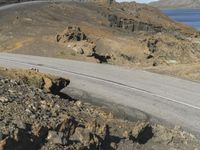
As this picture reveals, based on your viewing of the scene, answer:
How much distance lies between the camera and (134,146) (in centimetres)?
1328

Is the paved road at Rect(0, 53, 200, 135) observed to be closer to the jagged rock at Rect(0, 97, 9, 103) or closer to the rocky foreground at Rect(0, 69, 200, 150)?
the rocky foreground at Rect(0, 69, 200, 150)

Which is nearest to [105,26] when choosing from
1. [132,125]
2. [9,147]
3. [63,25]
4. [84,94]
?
[63,25]

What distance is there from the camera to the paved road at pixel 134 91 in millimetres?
15461

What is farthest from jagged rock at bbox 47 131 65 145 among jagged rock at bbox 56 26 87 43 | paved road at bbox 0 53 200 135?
jagged rock at bbox 56 26 87 43

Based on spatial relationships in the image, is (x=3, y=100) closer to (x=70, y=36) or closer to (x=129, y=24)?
A: (x=70, y=36)

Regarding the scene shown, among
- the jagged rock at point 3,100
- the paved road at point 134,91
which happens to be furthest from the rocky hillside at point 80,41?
the jagged rock at point 3,100

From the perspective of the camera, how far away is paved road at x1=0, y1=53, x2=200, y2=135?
15461 millimetres

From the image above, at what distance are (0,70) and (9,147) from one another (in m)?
6.21

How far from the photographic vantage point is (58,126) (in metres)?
11.7

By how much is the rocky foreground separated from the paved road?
3.01ft

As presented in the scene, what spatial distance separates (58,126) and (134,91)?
662 cm

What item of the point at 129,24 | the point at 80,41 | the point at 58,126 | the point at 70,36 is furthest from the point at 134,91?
the point at 129,24

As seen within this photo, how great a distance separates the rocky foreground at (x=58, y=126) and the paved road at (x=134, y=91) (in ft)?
3.01

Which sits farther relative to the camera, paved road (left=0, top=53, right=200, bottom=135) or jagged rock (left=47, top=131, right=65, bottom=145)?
paved road (left=0, top=53, right=200, bottom=135)
